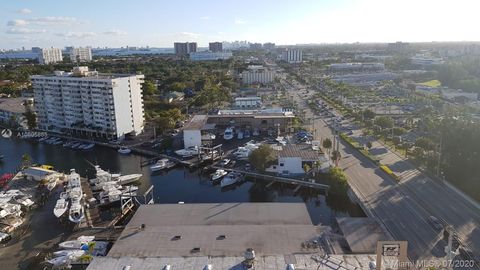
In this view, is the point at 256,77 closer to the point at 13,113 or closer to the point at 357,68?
the point at 357,68

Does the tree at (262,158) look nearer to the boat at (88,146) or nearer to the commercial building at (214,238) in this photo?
the commercial building at (214,238)

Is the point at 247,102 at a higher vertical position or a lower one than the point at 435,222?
higher

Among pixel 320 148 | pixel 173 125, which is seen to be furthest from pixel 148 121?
pixel 320 148

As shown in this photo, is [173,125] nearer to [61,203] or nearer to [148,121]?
[148,121]

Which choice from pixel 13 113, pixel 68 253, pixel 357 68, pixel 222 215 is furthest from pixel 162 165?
pixel 357 68

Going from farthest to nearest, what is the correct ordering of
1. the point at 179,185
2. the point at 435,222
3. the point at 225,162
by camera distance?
the point at 225,162, the point at 179,185, the point at 435,222

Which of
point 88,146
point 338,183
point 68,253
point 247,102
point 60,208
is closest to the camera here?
point 68,253

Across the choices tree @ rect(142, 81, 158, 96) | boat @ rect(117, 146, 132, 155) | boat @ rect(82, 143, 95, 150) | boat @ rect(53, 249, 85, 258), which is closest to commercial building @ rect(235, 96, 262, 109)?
tree @ rect(142, 81, 158, 96)
